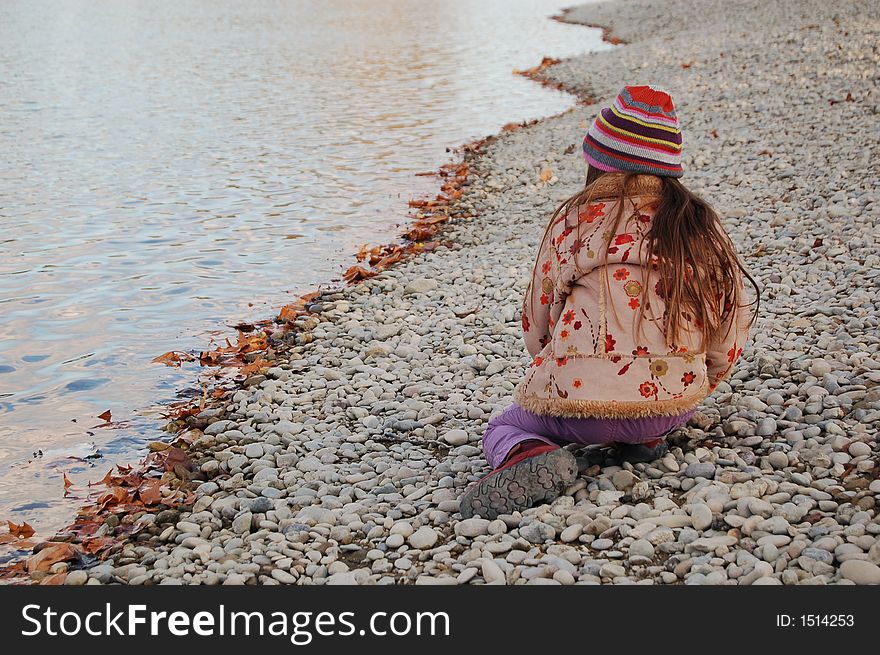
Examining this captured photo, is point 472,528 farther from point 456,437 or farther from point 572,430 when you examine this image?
point 456,437

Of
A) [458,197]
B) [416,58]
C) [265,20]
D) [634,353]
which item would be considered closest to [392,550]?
[634,353]

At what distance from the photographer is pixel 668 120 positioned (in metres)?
3.69

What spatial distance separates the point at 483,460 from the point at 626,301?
120cm

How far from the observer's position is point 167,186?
11.6 metres

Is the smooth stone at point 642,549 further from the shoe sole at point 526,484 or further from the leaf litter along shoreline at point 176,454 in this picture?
the leaf litter along shoreline at point 176,454

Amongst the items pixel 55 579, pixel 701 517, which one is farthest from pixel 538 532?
pixel 55 579

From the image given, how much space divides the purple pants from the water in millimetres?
2298

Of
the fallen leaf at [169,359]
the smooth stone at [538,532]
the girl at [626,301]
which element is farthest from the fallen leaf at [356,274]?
the smooth stone at [538,532]

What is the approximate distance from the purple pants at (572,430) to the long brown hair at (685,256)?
1.27ft

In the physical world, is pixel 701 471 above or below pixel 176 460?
below

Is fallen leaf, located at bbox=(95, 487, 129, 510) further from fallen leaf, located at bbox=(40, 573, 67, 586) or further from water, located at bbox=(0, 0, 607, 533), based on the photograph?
fallen leaf, located at bbox=(40, 573, 67, 586)

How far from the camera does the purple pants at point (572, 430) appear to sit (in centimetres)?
384

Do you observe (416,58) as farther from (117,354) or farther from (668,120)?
(668,120)

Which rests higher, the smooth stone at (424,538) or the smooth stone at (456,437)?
the smooth stone at (456,437)
